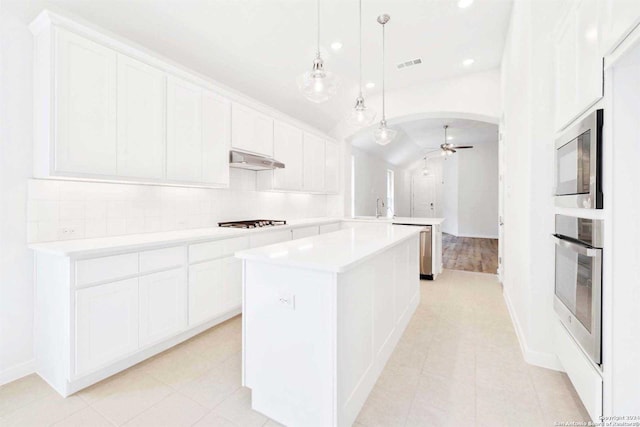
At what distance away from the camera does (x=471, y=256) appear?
6.42 m

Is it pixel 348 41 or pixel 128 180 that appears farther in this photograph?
pixel 348 41

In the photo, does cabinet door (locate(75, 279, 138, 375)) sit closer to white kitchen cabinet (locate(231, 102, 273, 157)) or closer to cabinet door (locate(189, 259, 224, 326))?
cabinet door (locate(189, 259, 224, 326))

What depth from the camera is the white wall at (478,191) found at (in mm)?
9609

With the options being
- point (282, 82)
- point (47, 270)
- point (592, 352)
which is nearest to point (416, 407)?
point (592, 352)

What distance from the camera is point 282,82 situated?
404 cm

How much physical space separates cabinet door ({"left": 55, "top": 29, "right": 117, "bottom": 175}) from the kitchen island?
1.44m

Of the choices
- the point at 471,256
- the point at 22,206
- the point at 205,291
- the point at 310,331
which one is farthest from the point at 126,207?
the point at 471,256

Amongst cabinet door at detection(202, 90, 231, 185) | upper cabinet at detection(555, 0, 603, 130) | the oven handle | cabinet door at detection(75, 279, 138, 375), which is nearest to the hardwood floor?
the oven handle

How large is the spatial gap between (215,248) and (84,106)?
146cm

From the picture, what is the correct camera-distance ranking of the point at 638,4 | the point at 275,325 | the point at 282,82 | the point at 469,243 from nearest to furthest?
the point at 638,4 → the point at 275,325 → the point at 282,82 → the point at 469,243

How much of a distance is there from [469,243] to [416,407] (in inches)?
304

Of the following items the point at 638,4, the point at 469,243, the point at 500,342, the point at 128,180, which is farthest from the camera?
the point at 469,243

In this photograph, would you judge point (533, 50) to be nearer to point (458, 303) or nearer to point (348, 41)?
point (348, 41)

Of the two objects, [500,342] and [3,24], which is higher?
[3,24]
